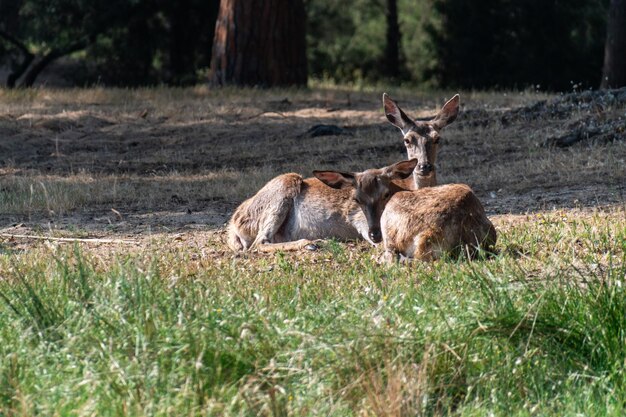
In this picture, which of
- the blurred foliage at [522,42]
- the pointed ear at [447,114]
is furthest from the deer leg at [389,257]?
the blurred foliage at [522,42]

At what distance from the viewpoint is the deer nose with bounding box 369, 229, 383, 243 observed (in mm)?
9636

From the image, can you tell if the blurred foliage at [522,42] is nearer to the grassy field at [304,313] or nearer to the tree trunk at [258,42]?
the tree trunk at [258,42]

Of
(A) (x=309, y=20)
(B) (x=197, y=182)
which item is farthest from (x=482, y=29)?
(B) (x=197, y=182)

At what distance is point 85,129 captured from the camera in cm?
1892

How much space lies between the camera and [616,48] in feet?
75.6

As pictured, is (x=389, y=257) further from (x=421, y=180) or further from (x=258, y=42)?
(x=258, y=42)

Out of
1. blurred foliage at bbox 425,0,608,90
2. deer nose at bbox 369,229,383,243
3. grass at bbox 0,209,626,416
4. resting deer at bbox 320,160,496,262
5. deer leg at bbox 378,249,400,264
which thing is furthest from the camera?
blurred foliage at bbox 425,0,608,90

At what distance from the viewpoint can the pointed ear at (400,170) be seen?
394 inches

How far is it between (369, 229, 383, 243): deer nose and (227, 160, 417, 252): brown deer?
0.50m

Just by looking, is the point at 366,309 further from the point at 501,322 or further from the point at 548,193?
the point at 548,193

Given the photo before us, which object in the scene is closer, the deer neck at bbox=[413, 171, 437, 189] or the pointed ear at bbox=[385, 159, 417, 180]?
the pointed ear at bbox=[385, 159, 417, 180]

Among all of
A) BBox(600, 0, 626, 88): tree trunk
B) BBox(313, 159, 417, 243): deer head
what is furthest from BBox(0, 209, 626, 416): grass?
BBox(600, 0, 626, 88): tree trunk

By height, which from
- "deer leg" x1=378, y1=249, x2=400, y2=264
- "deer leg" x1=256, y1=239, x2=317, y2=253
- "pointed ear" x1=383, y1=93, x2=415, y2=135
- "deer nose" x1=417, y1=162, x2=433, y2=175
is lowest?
"deer leg" x1=256, y1=239, x2=317, y2=253

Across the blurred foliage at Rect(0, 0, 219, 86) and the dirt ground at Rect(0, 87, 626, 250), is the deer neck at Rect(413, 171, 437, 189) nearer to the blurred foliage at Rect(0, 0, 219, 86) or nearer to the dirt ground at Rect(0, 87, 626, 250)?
the dirt ground at Rect(0, 87, 626, 250)
